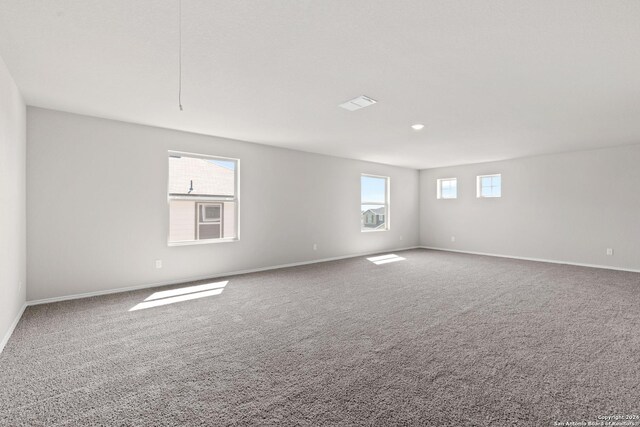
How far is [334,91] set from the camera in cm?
311

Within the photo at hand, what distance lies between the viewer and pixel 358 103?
135 inches

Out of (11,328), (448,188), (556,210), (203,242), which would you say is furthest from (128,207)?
(556,210)

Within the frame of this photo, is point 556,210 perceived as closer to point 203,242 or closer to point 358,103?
point 358,103

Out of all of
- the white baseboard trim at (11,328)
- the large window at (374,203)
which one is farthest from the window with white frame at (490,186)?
the white baseboard trim at (11,328)

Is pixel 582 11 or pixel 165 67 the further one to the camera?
pixel 165 67

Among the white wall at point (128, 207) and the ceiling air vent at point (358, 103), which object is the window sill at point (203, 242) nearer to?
the white wall at point (128, 207)

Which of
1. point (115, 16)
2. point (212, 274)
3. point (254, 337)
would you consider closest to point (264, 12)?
point (115, 16)

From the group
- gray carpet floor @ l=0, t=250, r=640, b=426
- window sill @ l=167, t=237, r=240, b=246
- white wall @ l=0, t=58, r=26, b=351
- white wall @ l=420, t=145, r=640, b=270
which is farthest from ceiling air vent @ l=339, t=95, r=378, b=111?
white wall @ l=420, t=145, r=640, b=270

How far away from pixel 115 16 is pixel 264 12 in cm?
96

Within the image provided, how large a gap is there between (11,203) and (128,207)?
4.61 feet

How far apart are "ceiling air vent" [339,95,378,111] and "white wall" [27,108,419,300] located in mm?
2465

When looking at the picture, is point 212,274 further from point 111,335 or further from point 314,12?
point 314,12

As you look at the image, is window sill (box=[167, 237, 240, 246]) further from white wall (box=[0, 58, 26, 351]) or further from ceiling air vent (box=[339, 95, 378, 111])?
ceiling air vent (box=[339, 95, 378, 111])

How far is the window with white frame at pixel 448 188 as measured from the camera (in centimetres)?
813
